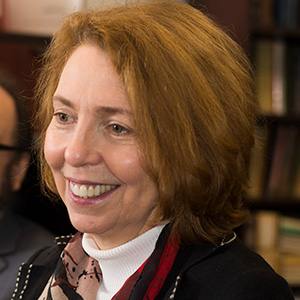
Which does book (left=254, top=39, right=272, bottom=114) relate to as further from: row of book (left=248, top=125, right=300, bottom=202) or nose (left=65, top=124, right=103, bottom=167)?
nose (left=65, top=124, right=103, bottom=167)

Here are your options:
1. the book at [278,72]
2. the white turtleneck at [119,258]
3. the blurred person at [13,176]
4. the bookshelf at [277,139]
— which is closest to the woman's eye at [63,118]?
the white turtleneck at [119,258]

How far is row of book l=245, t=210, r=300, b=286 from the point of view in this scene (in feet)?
9.52

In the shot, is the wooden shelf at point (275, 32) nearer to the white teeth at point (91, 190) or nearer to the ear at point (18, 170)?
the ear at point (18, 170)

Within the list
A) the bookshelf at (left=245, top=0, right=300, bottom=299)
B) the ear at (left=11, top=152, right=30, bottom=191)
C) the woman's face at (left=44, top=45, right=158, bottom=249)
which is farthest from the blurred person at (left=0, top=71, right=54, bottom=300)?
the bookshelf at (left=245, top=0, right=300, bottom=299)

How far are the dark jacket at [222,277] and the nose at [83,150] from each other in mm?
293

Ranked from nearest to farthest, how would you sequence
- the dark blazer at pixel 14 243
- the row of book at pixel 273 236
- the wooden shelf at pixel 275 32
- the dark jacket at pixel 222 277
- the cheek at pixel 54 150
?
1. the dark jacket at pixel 222 277
2. the cheek at pixel 54 150
3. the dark blazer at pixel 14 243
4. the wooden shelf at pixel 275 32
5. the row of book at pixel 273 236

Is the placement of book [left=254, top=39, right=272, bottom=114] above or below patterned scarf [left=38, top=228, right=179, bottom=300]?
below

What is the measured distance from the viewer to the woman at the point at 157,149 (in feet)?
3.52

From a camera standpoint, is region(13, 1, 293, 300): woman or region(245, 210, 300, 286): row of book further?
region(245, 210, 300, 286): row of book

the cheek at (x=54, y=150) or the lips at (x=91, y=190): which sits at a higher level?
the cheek at (x=54, y=150)

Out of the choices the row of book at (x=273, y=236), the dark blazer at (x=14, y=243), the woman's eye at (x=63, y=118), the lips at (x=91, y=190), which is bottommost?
the row of book at (x=273, y=236)

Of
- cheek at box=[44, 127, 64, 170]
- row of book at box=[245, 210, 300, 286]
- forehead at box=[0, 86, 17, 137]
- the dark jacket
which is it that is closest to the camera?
the dark jacket

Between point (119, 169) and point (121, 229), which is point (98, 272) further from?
point (119, 169)

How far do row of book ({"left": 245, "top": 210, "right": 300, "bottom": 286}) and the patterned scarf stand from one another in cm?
173
